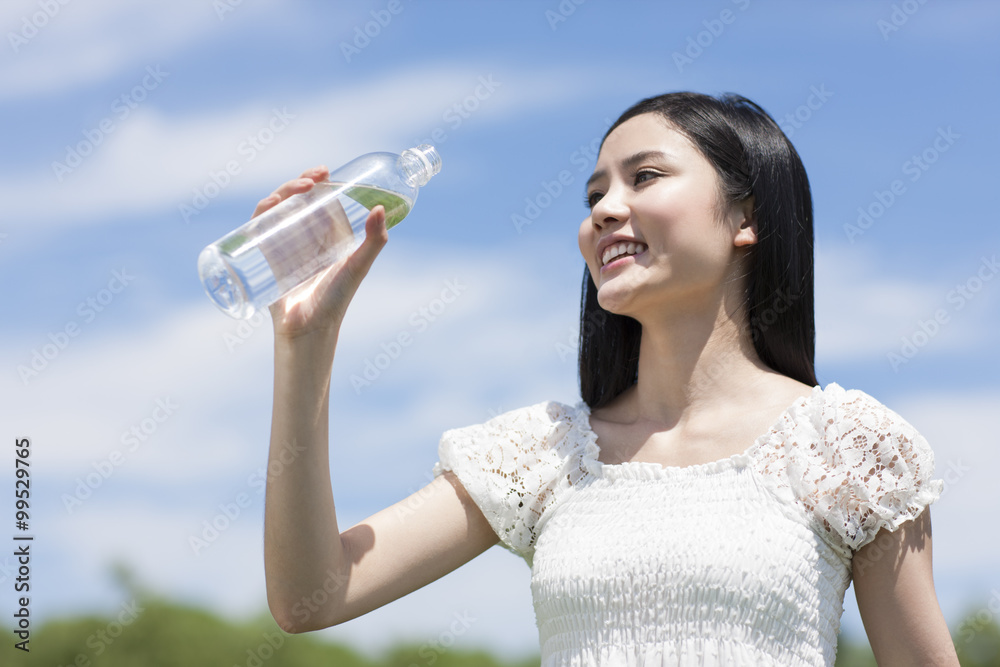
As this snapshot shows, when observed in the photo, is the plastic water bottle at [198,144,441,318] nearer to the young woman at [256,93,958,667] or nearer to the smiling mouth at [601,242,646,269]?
the young woman at [256,93,958,667]

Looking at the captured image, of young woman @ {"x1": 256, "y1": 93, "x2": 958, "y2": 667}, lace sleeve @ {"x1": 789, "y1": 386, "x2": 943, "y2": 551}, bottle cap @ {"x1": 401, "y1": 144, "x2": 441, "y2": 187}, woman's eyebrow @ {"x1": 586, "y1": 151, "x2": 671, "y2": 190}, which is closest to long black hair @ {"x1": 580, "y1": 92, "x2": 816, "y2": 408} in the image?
young woman @ {"x1": 256, "y1": 93, "x2": 958, "y2": 667}

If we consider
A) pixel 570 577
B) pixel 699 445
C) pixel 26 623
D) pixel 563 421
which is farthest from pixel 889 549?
pixel 26 623

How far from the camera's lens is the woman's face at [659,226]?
8.87 feet

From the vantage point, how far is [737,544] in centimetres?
236

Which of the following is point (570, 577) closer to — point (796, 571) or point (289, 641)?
point (796, 571)

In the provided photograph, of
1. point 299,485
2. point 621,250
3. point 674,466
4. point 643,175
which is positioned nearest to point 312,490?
point 299,485

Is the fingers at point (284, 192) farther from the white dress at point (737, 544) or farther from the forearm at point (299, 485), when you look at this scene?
the white dress at point (737, 544)

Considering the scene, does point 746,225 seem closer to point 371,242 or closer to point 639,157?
point 639,157

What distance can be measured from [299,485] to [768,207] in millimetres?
1610

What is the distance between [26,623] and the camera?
515 centimetres

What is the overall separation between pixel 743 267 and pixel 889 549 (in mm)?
942

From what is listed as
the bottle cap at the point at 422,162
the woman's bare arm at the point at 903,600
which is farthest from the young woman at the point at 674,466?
the bottle cap at the point at 422,162

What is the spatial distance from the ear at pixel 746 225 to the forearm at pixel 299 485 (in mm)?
1261

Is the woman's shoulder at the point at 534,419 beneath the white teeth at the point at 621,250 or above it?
beneath
